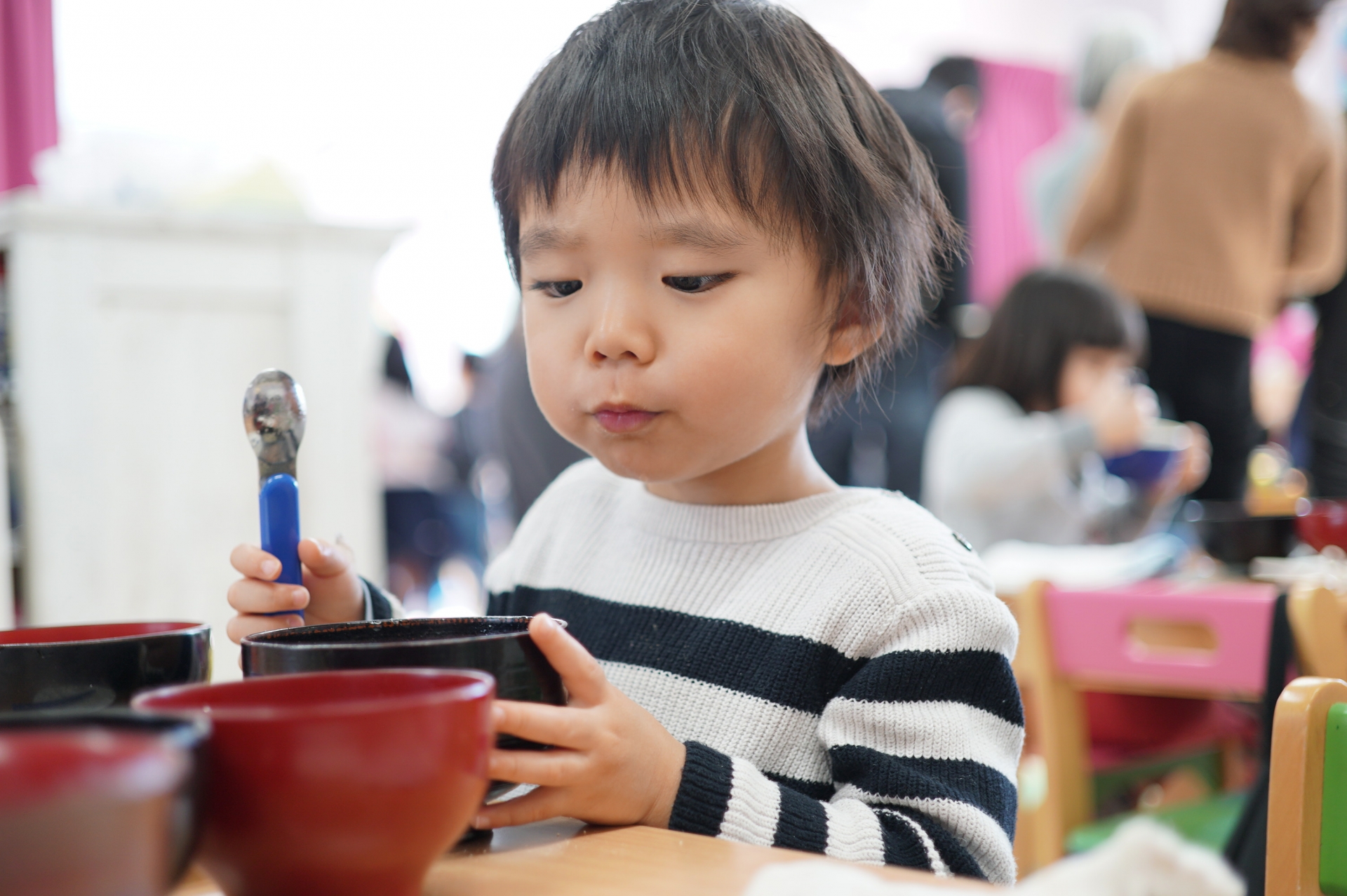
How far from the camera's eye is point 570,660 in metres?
0.43

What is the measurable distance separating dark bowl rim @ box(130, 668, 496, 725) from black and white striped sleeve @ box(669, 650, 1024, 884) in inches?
7.1

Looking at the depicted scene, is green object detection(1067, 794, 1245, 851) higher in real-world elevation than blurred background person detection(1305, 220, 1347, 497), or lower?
lower

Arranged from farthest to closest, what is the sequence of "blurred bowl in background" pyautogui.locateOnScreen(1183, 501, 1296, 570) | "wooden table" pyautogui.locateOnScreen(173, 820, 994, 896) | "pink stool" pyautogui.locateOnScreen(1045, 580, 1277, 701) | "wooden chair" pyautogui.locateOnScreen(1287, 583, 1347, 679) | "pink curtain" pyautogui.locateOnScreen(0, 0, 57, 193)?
"pink curtain" pyautogui.locateOnScreen(0, 0, 57, 193), "blurred bowl in background" pyautogui.locateOnScreen(1183, 501, 1296, 570), "pink stool" pyautogui.locateOnScreen(1045, 580, 1277, 701), "wooden chair" pyautogui.locateOnScreen(1287, 583, 1347, 679), "wooden table" pyautogui.locateOnScreen(173, 820, 994, 896)

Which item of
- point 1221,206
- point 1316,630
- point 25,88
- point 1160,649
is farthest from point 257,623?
point 25,88

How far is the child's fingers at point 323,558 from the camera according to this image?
0.64 m

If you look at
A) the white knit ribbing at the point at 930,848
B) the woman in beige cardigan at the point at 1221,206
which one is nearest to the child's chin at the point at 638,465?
the white knit ribbing at the point at 930,848

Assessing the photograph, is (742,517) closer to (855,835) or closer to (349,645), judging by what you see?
(855,835)

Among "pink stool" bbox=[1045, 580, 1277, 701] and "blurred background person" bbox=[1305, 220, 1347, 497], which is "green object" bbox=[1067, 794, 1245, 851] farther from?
"blurred background person" bbox=[1305, 220, 1347, 497]

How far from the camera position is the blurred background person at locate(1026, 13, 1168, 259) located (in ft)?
9.93

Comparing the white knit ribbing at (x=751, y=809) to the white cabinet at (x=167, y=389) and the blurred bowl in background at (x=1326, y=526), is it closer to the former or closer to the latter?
the blurred bowl in background at (x=1326, y=526)

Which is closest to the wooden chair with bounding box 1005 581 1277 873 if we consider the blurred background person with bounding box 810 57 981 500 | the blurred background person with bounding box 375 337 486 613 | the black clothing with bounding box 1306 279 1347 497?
the blurred background person with bounding box 810 57 981 500

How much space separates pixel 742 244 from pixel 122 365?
125 cm

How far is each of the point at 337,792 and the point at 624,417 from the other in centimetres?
40

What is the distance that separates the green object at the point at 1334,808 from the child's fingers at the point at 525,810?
1.33 ft
